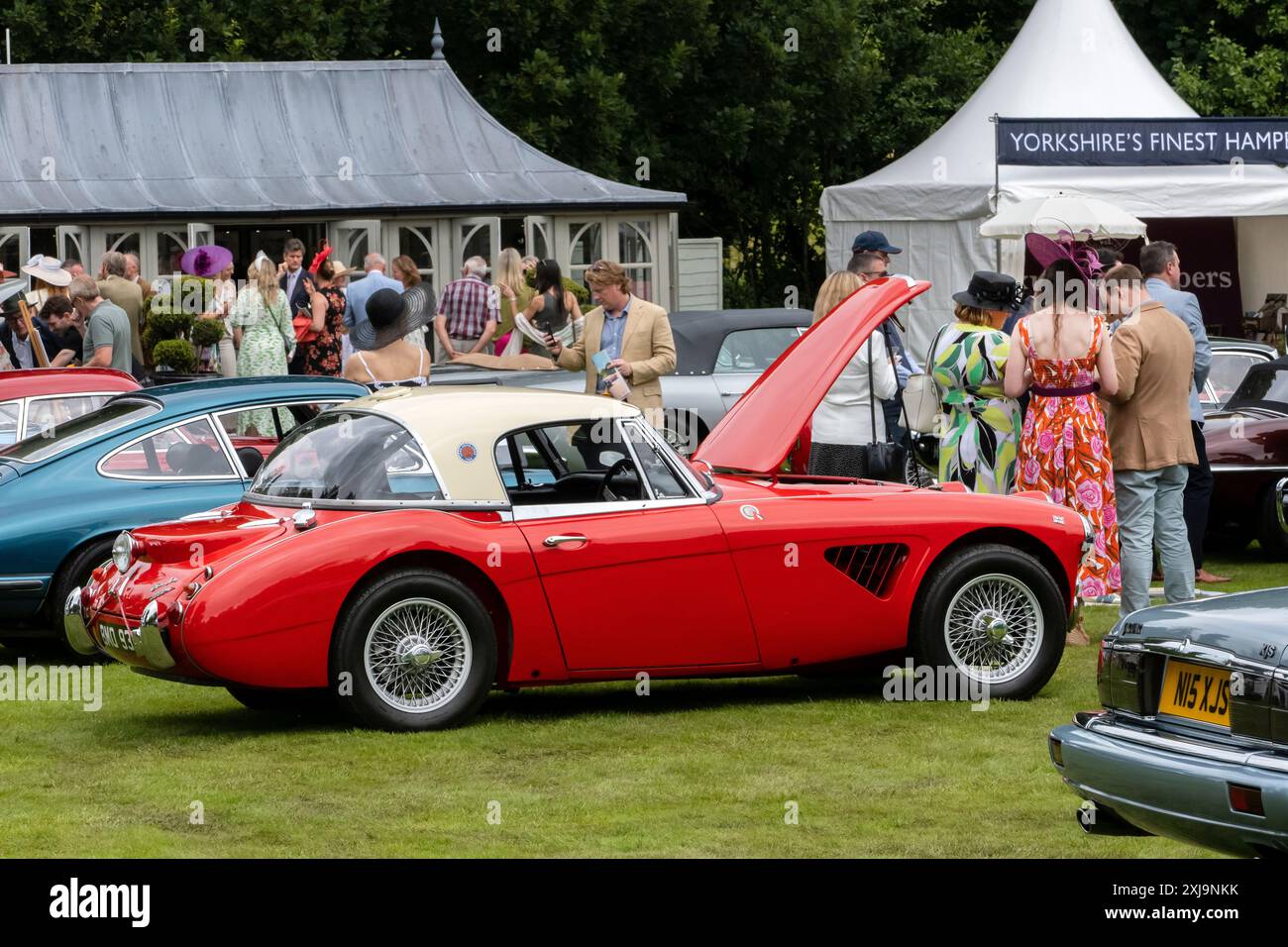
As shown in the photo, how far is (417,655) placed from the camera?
27.7 feet

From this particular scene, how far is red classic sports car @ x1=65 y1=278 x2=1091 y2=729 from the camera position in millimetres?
8289

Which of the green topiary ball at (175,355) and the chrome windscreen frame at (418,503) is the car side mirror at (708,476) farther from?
the green topiary ball at (175,355)

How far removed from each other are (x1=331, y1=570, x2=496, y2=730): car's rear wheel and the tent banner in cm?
1335

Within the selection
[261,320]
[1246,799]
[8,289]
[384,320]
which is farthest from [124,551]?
[261,320]

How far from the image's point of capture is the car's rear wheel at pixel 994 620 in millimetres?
9125

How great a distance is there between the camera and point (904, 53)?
115 ft

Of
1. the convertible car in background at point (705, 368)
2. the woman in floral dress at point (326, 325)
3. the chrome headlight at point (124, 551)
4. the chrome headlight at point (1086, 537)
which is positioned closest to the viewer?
the chrome headlight at point (124, 551)

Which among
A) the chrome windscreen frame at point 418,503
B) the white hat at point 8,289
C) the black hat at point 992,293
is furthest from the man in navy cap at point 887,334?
the white hat at point 8,289

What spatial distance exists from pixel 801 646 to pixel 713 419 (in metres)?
7.87

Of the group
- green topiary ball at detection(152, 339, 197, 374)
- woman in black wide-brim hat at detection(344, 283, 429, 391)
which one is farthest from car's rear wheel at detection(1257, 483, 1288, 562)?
green topiary ball at detection(152, 339, 197, 374)

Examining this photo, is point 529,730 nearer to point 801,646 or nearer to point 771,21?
point 801,646

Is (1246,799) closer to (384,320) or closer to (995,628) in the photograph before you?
(995,628)

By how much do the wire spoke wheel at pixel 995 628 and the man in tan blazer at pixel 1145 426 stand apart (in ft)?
4.23

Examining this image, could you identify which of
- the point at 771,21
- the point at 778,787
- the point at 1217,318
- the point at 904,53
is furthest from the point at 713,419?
the point at 904,53
